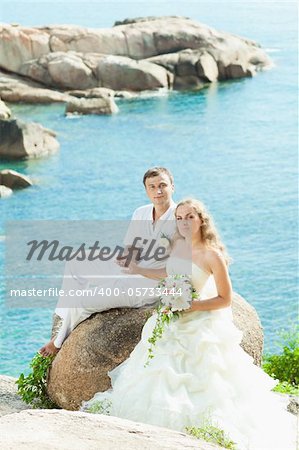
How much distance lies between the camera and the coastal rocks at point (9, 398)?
6742 millimetres

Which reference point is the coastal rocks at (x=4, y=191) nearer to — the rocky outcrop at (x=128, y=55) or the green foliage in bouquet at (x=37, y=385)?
the rocky outcrop at (x=128, y=55)

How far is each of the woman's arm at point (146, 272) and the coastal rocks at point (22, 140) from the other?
18824 mm

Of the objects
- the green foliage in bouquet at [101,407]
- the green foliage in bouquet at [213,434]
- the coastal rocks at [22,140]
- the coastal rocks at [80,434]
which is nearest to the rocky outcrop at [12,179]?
the coastal rocks at [22,140]

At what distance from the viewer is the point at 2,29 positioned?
1411 inches

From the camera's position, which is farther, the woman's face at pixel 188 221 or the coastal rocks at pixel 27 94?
the coastal rocks at pixel 27 94

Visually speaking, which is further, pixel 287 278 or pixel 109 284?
pixel 287 278

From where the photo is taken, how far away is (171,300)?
5.86m

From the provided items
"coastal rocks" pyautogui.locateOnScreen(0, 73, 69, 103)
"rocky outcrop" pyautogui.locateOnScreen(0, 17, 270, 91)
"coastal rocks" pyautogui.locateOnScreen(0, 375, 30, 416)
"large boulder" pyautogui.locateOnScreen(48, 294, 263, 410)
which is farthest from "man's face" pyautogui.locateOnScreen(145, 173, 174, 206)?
"rocky outcrop" pyautogui.locateOnScreen(0, 17, 270, 91)

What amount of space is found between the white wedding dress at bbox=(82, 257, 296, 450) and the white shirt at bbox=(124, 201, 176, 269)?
1.31 feet

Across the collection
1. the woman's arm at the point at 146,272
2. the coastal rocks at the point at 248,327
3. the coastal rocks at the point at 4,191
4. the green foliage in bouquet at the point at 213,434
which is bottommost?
the coastal rocks at the point at 4,191

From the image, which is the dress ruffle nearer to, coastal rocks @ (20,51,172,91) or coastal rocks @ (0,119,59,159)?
coastal rocks @ (0,119,59,159)

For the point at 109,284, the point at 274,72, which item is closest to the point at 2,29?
the point at 274,72

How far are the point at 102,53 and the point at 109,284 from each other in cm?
3035

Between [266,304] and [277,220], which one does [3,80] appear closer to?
[277,220]
